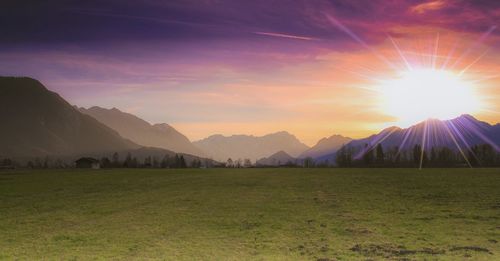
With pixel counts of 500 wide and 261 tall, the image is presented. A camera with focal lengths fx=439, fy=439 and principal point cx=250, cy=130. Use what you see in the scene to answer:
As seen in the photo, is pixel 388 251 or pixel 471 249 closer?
pixel 388 251

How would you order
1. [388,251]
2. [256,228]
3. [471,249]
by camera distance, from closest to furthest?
[388,251]
[471,249]
[256,228]

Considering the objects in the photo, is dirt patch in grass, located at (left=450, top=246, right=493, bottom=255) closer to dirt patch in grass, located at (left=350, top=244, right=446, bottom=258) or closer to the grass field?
the grass field

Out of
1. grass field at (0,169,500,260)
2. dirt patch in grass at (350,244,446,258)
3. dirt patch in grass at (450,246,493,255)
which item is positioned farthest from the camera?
grass field at (0,169,500,260)

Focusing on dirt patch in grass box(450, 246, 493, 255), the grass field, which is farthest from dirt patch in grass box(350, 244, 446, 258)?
dirt patch in grass box(450, 246, 493, 255)

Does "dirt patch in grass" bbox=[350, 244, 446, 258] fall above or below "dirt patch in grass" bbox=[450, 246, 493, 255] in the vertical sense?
below

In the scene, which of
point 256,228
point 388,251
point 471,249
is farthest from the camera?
point 256,228

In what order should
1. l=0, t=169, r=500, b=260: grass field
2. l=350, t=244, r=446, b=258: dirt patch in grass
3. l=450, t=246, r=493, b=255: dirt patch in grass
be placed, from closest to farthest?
l=350, t=244, r=446, b=258: dirt patch in grass
l=450, t=246, r=493, b=255: dirt patch in grass
l=0, t=169, r=500, b=260: grass field

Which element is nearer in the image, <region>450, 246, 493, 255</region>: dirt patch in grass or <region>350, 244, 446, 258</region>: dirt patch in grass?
<region>350, 244, 446, 258</region>: dirt patch in grass

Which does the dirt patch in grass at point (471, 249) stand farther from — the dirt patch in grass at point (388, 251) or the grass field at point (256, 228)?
the dirt patch in grass at point (388, 251)

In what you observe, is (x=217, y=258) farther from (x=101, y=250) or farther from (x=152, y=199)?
(x=152, y=199)

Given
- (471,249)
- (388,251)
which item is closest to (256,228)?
(388,251)

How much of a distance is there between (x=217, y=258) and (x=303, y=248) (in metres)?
4.10

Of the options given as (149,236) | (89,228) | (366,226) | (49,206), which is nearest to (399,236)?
(366,226)

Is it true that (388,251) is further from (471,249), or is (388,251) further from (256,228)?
(256,228)
